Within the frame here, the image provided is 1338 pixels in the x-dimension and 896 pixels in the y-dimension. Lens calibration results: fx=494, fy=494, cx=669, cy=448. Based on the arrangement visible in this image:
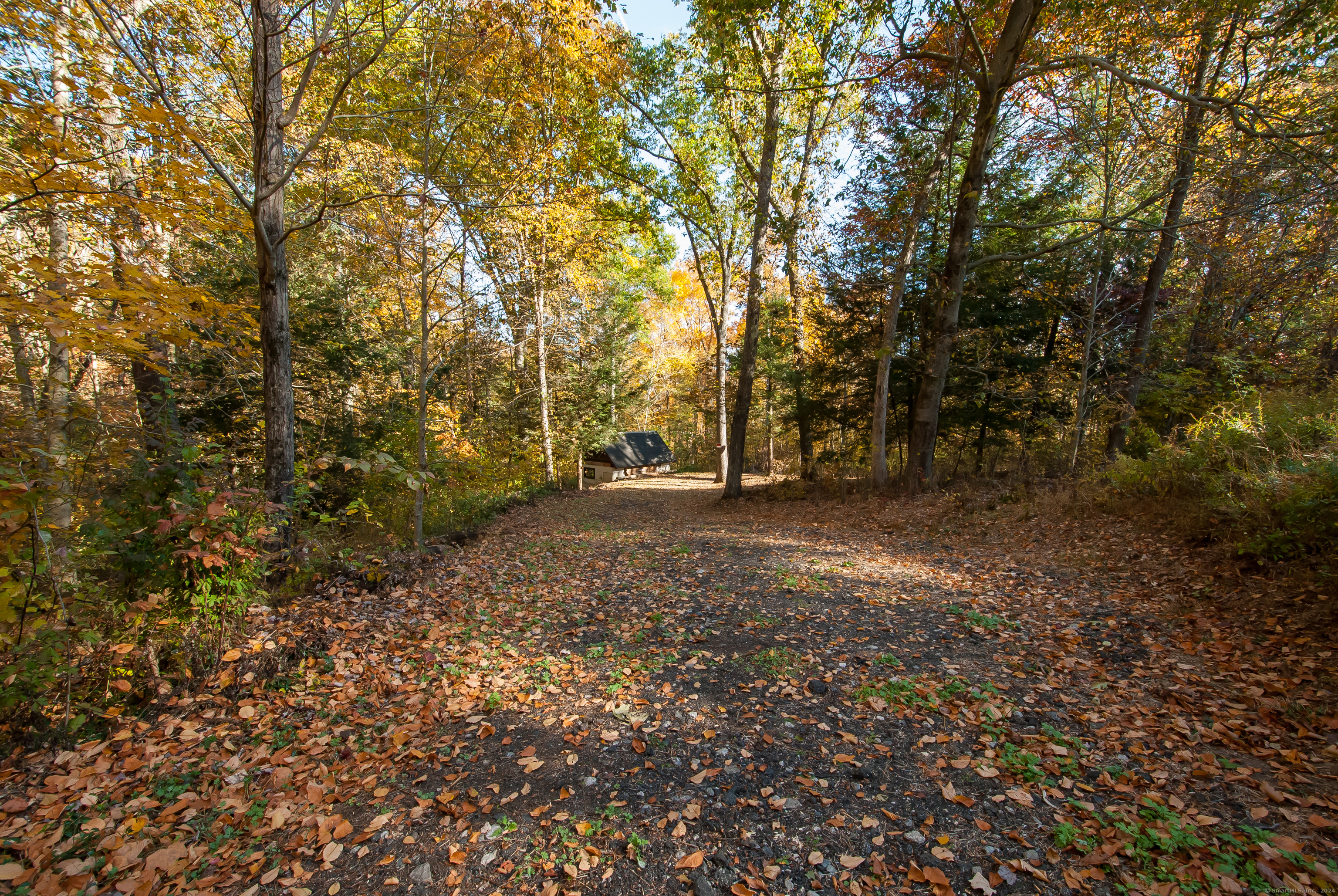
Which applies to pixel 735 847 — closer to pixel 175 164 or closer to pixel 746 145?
pixel 175 164

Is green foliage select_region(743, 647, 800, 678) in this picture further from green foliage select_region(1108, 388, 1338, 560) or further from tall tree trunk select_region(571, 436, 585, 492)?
tall tree trunk select_region(571, 436, 585, 492)

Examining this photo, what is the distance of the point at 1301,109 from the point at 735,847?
11.9 meters

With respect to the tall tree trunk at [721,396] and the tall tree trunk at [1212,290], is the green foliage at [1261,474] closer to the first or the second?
the tall tree trunk at [1212,290]

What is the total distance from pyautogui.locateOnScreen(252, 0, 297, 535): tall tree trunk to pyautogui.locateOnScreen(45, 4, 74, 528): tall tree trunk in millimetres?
1285

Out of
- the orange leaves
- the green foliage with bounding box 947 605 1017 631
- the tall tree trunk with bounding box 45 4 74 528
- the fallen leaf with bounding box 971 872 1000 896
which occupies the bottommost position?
the orange leaves

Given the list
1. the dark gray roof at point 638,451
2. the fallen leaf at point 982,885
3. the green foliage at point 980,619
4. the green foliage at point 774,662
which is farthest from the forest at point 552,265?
the dark gray roof at point 638,451

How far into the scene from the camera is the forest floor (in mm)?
2379

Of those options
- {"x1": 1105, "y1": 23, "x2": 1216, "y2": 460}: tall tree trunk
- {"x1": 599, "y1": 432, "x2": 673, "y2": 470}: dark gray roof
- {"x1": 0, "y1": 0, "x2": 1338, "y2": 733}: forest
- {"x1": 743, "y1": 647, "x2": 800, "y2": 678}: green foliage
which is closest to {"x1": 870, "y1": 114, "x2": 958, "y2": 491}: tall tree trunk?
{"x1": 0, "y1": 0, "x2": 1338, "y2": 733}: forest

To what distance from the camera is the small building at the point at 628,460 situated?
28.1m

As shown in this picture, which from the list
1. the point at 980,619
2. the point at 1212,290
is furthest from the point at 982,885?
the point at 1212,290

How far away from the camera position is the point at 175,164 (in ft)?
14.8

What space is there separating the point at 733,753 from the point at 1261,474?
21.8 ft

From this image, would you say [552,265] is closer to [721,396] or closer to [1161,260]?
[721,396]

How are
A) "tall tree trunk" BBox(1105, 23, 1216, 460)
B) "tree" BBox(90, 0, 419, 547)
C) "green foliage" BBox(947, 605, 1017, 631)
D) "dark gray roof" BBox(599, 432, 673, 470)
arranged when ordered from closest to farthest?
"tree" BBox(90, 0, 419, 547)
"green foliage" BBox(947, 605, 1017, 631)
"tall tree trunk" BBox(1105, 23, 1216, 460)
"dark gray roof" BBox(599, 432, 673, 470)
